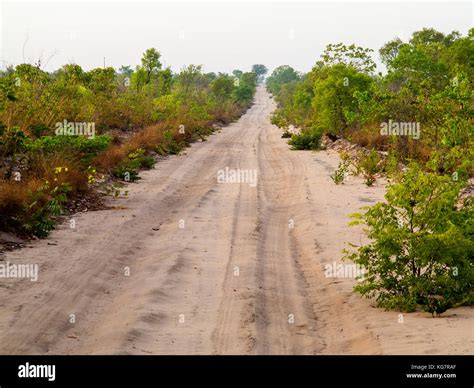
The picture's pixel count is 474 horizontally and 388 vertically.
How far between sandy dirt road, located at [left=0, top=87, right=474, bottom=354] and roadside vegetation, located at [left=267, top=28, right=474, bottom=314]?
1.29ft

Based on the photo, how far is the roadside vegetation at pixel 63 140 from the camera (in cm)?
1012

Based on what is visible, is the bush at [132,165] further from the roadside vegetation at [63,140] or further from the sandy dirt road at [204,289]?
the sandy dirt road at [204,289]

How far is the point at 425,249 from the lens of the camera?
6578 mm

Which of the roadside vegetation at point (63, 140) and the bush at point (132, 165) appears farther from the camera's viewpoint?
the bush at point (132, 165)

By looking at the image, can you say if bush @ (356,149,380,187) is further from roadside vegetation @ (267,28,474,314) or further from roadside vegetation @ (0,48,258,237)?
roadside vegetation @ (0,48,258,237)

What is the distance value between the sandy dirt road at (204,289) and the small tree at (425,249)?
0.84ft

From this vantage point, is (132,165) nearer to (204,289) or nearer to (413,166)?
(204,289)

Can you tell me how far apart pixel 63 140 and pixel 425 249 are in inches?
302

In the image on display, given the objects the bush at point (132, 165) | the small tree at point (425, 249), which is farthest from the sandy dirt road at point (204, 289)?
the bush at point (132, 165)

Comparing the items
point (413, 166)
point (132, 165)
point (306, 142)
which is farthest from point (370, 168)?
point (306, 142)

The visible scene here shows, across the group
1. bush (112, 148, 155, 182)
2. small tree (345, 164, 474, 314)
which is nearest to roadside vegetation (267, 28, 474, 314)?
small tree (345, 164, 474, 314)

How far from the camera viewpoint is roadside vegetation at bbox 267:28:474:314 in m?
6.66

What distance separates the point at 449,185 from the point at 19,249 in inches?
226
